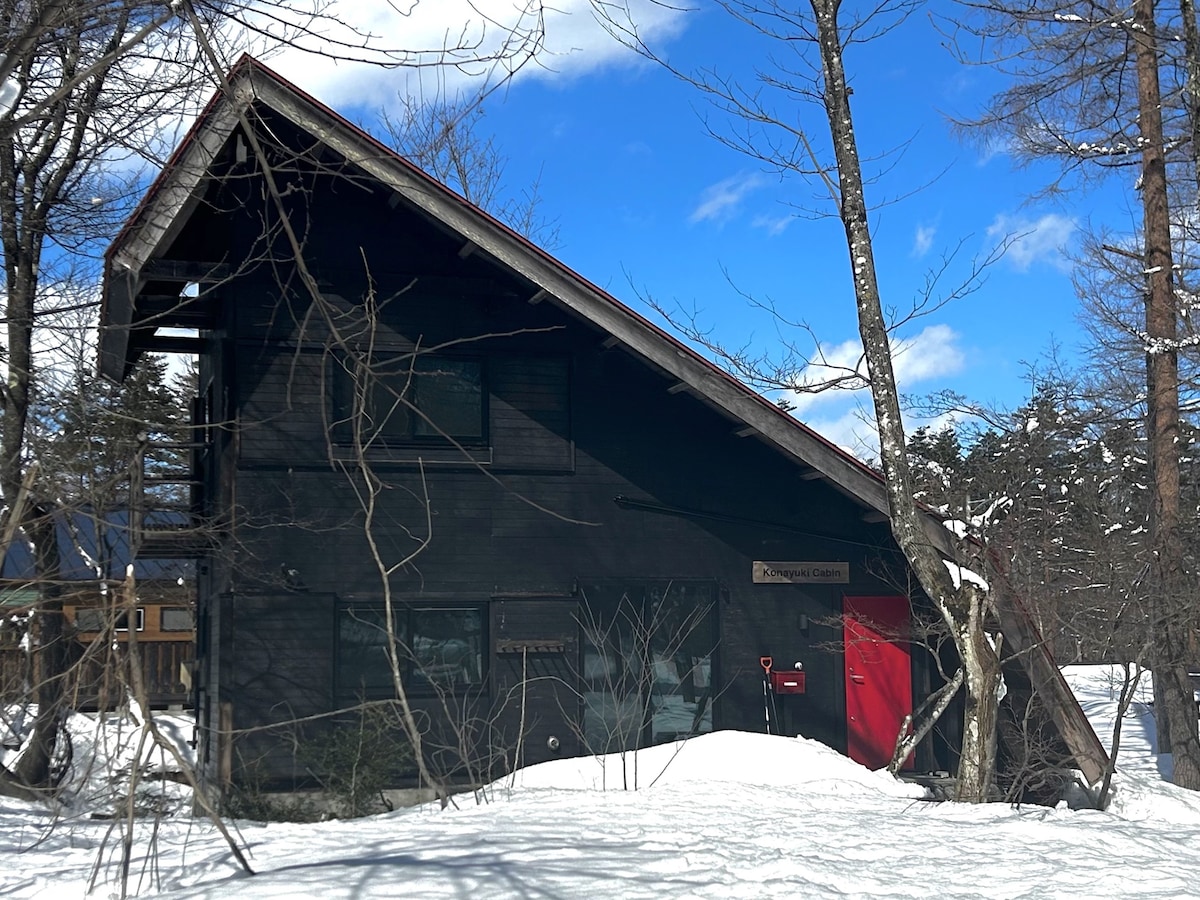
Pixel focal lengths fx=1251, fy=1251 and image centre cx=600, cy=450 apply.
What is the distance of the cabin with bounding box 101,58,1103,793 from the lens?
12945 millimetres

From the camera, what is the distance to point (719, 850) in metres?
7.46

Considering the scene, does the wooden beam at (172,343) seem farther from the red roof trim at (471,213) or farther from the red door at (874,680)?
the red door at (874,680)

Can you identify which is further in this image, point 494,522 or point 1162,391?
point 1162,391

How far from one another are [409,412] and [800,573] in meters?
4.87

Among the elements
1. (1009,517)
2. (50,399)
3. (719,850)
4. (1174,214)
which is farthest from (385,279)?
(1174,214)

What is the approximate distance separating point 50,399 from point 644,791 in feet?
19.4

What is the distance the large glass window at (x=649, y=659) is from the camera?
45.6ft

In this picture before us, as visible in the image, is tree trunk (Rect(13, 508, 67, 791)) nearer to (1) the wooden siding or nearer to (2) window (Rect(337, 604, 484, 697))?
(1) the wooden siding

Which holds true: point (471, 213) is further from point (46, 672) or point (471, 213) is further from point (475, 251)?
point (46, 672)

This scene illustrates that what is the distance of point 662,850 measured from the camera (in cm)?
744

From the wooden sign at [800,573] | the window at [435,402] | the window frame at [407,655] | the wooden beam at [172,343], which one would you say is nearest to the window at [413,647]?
the window frame at [407,655]

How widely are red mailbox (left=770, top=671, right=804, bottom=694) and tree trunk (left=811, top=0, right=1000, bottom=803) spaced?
9.84 feet

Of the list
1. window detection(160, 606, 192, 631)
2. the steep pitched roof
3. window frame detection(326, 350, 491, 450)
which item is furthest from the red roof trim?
window detection(160, 606, 192, 631)

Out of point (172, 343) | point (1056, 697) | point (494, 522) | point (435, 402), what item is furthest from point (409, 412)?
point (1056, 697)
